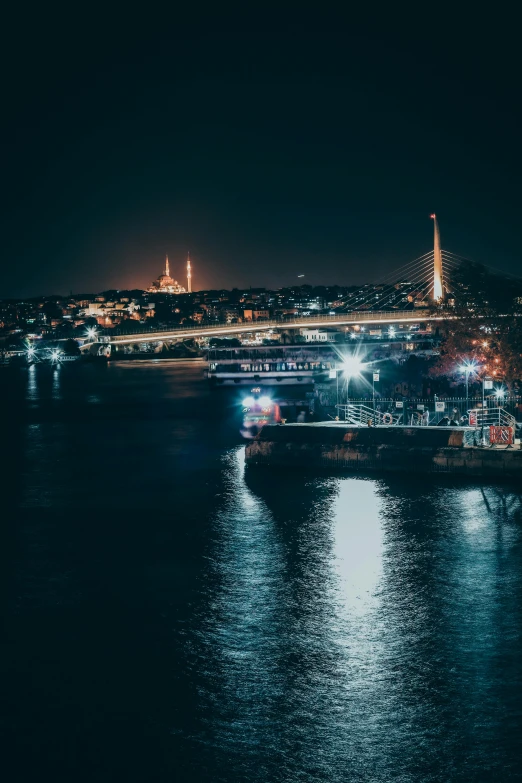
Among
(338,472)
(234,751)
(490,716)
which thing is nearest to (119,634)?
(234,751)

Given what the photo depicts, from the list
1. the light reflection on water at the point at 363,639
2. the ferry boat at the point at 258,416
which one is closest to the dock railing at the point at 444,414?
the ferry boat at the point at 258,416

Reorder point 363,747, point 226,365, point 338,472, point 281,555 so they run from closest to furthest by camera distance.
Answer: point 363,747 → point 281,555 → point 338,472 → point 226,365

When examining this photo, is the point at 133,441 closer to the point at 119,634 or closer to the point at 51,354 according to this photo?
the point at 119,634

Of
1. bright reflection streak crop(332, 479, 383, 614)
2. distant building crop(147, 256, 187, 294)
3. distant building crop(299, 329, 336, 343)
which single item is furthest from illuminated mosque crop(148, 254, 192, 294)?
bright reflection streak crop(332, 479, 383, 614)

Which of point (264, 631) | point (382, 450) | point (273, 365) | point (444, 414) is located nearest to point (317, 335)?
point (273, 365)

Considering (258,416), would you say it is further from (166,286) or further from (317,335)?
(166,286)

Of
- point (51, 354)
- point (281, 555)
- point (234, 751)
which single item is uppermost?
point (51, 354)

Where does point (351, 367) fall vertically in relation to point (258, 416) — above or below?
above
